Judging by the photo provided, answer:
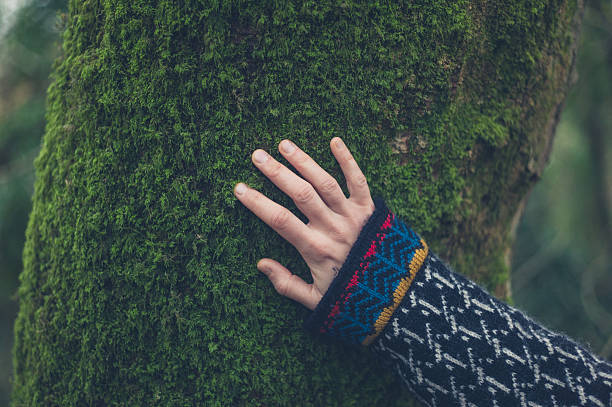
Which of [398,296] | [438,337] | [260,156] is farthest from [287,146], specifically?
[438,337]

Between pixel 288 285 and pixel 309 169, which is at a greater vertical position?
pixel 309 169

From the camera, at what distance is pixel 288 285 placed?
45.8 inches

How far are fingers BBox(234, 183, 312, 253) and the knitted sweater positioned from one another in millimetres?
165

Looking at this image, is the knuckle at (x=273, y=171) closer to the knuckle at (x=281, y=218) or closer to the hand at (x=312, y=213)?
the hand at (x=312, y=213)

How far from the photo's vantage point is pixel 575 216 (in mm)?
5668

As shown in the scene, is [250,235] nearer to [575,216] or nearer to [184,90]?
[184,90]

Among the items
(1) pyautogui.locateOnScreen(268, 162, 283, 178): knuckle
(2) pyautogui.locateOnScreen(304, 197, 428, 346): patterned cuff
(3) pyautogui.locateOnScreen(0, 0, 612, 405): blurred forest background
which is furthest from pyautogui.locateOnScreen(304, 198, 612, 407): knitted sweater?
(3) pyautogui.locateOnScreen(0, 0, 612, 405): blurred forest background

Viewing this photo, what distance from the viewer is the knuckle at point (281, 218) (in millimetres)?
1135

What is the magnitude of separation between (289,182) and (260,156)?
0.39ft

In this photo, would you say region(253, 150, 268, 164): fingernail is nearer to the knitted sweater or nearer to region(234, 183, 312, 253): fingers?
region(234, 183, 312, 253): fingers

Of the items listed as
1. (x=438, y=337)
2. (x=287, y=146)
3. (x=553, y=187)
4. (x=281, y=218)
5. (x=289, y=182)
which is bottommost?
(x=438, y=337)

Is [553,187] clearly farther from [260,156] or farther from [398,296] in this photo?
[260,156]

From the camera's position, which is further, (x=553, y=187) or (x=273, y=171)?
(x=553, y=187)

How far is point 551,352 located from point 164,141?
1355 millimetres
